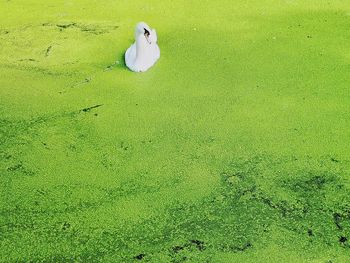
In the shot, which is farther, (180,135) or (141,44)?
(141,44)

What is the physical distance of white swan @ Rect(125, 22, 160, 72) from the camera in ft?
7.39

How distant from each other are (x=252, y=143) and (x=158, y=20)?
3.36 feet

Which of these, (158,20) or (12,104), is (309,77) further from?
(12,104)

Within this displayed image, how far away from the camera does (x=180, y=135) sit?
6.40ft

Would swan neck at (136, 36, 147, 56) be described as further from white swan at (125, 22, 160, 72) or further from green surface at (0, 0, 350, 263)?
green surface at (0, 0, 350, 263)

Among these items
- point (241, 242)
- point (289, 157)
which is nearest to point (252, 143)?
point (289, 157)

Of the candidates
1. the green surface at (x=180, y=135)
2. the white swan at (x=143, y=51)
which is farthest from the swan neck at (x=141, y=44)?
the green surface at (x=180, y=135)

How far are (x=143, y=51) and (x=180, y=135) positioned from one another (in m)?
0.50

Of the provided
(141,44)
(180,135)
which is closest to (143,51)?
(141,44)

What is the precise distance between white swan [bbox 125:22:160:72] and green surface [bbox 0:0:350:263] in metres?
0.04

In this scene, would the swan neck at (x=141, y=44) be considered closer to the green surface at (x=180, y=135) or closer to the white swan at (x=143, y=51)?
the white swan at (x=143, y=51)

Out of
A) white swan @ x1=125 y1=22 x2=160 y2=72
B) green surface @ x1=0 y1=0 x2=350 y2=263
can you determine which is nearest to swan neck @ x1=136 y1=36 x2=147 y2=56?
white swan @ x1=125 y1=22 x2=160 y2=72

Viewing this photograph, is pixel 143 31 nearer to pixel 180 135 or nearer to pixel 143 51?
pixel 143 51

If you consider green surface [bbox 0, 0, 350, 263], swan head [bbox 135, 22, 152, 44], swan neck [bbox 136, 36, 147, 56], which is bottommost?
green surface [bbox 0, 0, 350, 263]
